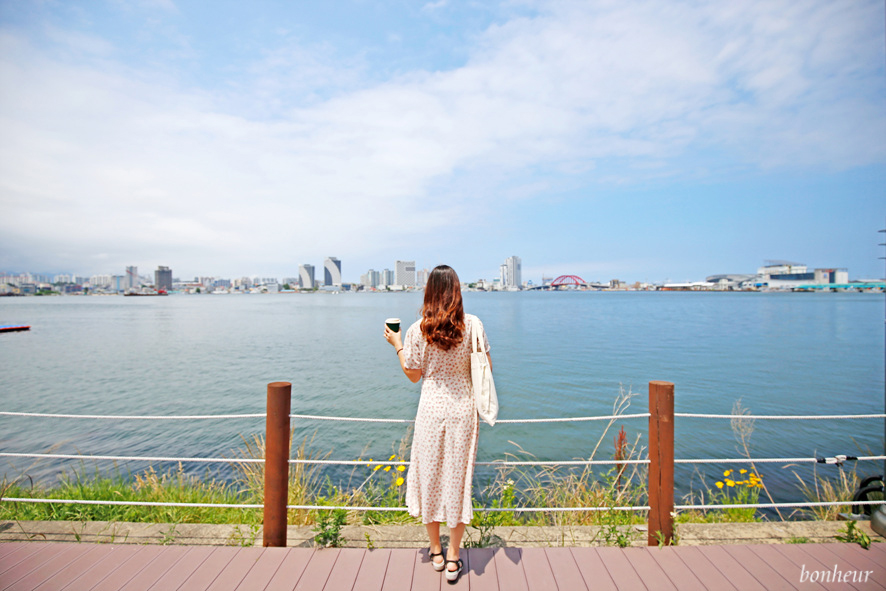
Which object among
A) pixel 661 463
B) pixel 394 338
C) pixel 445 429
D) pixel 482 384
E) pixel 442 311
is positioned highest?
pixel 442 311

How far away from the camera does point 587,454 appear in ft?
32.6

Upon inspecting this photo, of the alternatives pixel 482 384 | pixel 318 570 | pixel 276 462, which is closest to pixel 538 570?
pixel 482 384

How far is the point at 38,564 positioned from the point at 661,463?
14.3 ft

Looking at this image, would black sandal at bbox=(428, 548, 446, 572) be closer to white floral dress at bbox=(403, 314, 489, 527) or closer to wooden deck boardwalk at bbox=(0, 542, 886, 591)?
wooden deck boardwalk at bbox=(0, 542, 886, 591)

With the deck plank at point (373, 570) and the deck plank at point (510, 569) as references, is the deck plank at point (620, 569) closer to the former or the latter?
the deck plank at point (510, 569)

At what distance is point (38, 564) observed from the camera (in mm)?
2846

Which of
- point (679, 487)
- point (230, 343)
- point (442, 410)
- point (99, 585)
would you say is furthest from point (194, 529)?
point (230, 343)

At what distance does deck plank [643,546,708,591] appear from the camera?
2682 mm

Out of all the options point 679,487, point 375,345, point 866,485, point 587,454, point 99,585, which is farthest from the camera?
point 375,345

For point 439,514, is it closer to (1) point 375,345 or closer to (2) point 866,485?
(2) point 866,485

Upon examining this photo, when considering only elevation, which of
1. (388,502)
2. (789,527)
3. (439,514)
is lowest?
(388,502)

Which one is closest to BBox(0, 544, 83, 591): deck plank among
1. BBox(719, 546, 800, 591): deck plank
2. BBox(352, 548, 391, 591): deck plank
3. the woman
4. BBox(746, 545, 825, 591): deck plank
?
BBox(352, 548, 391, 591): deck plank

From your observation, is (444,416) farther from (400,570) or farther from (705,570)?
(705,570)

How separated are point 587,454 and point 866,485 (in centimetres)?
630
